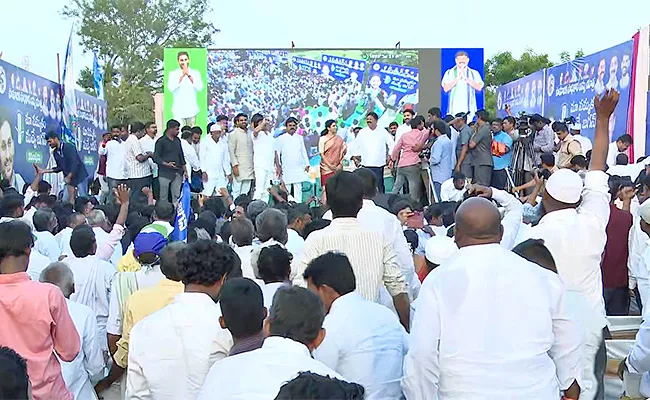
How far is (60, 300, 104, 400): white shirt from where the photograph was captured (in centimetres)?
448

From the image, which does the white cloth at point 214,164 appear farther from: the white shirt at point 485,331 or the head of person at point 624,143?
the white shirt at point 485,331

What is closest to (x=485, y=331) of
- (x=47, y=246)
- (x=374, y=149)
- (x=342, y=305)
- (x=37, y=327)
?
(x=342, y=305)

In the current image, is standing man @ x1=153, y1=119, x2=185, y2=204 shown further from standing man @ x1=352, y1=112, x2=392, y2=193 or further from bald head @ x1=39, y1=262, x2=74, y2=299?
bald head @ x1=39, y1=262, x2=74, y2=299

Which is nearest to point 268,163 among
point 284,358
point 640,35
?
point 640,35

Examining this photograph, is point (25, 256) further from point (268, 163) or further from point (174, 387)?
point (268, 163)

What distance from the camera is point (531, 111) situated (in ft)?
69.6

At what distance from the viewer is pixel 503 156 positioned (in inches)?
583

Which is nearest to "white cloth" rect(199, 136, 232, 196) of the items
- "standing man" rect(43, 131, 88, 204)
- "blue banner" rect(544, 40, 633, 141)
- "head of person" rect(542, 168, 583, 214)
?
"standing man" rect(43, 131, 88, 204)

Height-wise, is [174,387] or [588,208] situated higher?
[588,208]

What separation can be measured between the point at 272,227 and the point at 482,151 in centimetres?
903

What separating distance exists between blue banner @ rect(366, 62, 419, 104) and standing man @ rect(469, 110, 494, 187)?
668cm

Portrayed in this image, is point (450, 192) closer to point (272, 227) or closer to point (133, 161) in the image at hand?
point (133, 161)

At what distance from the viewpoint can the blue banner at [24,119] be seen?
1416 centimetres

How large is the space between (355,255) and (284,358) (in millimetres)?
2005
